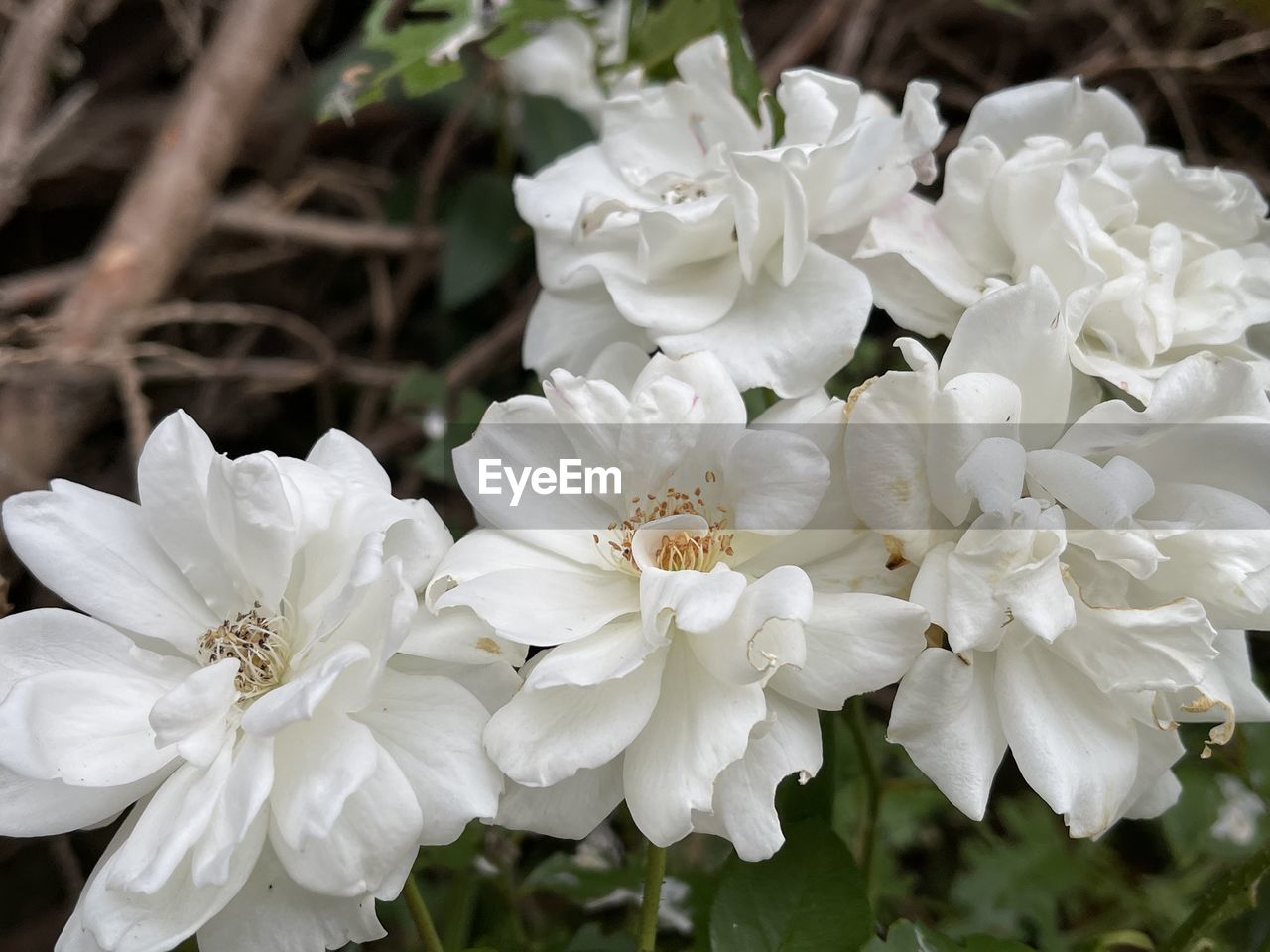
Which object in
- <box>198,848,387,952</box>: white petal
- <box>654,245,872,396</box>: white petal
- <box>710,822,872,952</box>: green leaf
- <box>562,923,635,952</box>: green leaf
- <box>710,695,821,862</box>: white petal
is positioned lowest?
<box>562,923,635,952</box>: green leaf

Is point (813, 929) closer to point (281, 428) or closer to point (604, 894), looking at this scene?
point (604, 894)

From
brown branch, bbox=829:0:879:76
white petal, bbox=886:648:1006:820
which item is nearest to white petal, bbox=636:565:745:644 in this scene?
white petal, bbox=886:648:1006:820

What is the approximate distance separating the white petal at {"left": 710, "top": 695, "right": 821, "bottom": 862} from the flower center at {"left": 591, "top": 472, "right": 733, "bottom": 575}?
100mm

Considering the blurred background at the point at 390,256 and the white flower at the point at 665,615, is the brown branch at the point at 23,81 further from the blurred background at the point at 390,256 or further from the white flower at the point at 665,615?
the white flower at the point at 665,615

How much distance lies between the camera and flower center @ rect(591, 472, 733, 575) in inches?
24.5

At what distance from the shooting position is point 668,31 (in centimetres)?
106

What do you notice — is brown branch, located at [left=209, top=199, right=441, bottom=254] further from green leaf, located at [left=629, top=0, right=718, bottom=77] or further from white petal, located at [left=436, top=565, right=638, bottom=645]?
white petal, located at [left=436, top=565, right=638, bottom=645]

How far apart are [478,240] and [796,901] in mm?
1002

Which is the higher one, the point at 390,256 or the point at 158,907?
the point at 158,907

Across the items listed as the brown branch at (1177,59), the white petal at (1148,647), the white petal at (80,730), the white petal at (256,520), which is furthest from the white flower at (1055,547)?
the brown branch at (1177,59)

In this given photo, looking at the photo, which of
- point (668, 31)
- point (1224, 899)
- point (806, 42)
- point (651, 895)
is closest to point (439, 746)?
point (651, 895)

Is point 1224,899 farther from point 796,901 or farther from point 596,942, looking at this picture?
point 596,942

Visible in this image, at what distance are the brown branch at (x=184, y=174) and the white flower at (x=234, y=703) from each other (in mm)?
642

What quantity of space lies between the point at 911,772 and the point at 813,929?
0.61 metres
